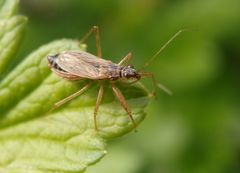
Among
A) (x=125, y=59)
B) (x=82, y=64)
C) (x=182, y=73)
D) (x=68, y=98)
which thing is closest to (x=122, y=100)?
(x=68, y=98)

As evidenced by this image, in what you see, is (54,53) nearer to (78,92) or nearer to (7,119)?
(78,92)

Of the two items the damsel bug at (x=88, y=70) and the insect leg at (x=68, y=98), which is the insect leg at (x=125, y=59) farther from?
the insect leg at (x=68, y=98)

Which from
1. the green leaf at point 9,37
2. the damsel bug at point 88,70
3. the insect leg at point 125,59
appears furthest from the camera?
the insect leg at point 125,59

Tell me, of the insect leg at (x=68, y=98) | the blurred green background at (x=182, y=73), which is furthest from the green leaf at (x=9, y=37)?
the blurred green background at (x=182, y=73)

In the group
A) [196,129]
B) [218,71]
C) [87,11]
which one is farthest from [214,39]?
[87,11]

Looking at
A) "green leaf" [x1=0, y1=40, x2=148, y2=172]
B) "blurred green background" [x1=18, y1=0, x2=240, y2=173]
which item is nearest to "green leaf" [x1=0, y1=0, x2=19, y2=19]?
"green leaf" [x1=0, y1=40, x2=148, y2=172]

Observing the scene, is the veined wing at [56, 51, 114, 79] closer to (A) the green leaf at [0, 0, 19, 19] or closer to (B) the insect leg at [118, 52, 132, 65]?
(B) the insect leg at [118, 52, 132, 65]
